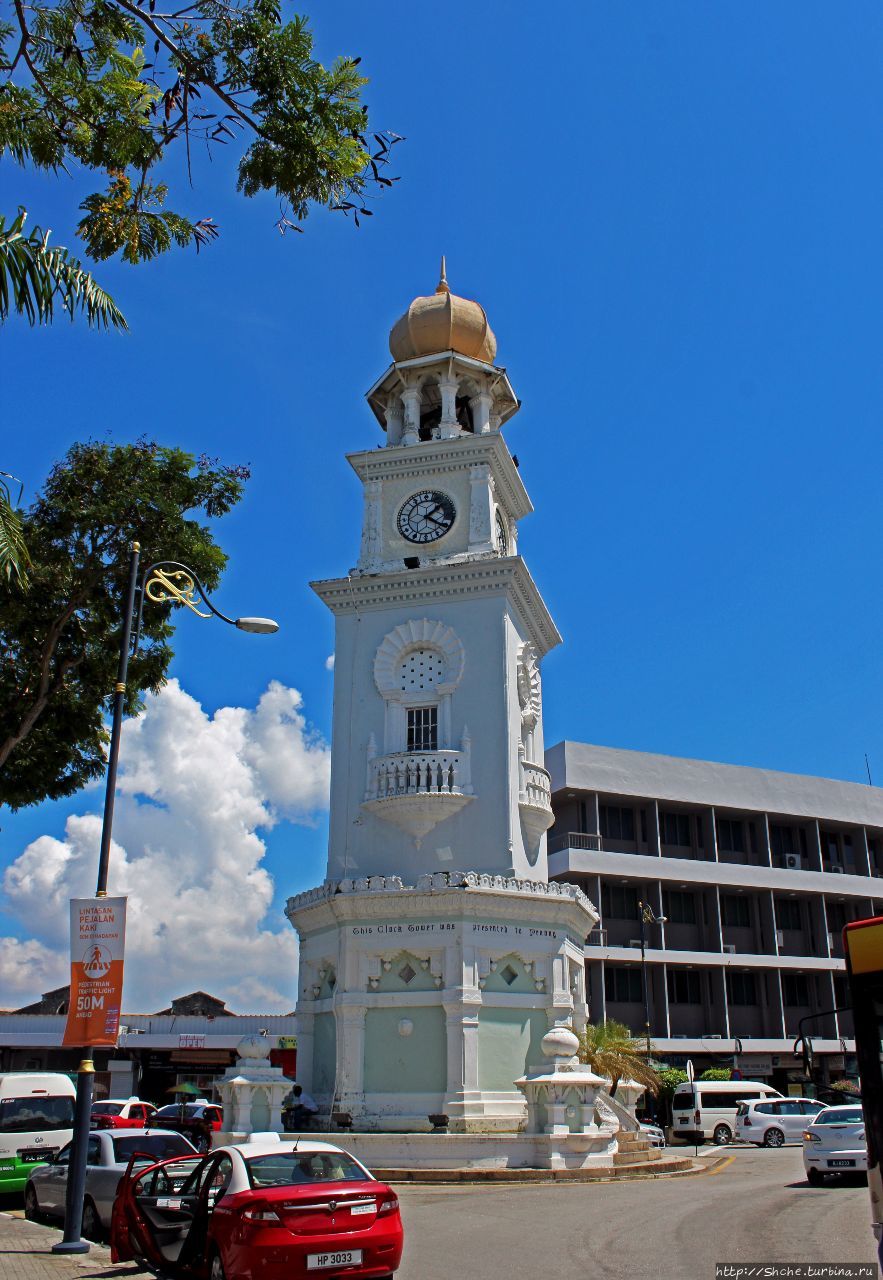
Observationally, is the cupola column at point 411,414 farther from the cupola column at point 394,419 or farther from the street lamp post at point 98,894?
the street lamp post at point 98,894

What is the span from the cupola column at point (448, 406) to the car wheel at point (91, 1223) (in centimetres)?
2383

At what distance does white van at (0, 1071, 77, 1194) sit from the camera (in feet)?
62.8

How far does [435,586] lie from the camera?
3159 centimetres

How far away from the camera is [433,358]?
3478 cm

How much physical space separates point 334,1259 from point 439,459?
85.1 ft

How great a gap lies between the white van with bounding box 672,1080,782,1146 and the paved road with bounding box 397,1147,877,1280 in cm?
1686

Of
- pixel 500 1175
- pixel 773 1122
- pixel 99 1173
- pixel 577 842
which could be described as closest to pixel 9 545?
pixel 99 1173

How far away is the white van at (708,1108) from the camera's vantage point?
38.3 metres

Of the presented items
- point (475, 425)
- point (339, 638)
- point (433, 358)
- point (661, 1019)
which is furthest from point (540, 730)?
point (661, 1019)

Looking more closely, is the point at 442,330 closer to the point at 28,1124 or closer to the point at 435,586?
the point at 435,586

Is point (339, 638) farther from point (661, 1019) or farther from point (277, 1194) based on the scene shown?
point (661, 1019)

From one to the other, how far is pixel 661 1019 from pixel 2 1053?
2973cm

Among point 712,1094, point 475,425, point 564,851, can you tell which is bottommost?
point 712,1094

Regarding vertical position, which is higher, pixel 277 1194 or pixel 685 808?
pixel 685 808
